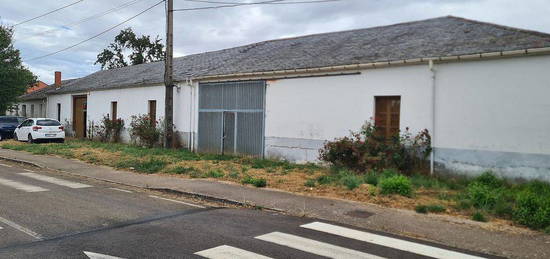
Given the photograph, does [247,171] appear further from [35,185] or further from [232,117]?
[35,185]

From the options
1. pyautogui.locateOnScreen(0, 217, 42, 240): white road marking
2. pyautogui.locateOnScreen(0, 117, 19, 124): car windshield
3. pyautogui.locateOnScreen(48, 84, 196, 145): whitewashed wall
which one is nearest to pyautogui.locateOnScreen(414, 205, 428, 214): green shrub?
pyautogui.locateOnScreen(0, 217, 42, 240): white road marking

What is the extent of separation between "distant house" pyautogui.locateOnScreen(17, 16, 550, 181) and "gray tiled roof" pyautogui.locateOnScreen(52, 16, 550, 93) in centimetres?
5

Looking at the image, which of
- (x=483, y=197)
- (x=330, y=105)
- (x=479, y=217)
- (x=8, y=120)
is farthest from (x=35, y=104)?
(x=479, y=217)

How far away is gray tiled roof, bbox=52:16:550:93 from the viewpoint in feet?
34.2

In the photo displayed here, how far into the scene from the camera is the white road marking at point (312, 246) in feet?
15.9

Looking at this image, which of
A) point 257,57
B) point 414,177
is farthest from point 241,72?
point 414,177

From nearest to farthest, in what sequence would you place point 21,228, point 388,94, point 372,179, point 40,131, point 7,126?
point 21,228
point 372,179
point 388,94
point 40,131
point 7,126

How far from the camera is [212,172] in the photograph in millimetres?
11516

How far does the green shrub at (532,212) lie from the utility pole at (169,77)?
45.1 ft

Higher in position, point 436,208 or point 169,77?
point 169,77

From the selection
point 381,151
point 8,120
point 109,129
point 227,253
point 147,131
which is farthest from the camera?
point 8,120

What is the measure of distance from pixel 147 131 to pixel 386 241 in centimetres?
1543

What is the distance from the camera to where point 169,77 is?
17.0 metres

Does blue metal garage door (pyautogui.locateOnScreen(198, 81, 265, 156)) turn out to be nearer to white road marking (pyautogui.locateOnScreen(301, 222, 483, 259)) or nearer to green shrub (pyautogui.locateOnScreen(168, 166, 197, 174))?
green shrub (pyautogui.locateOnScreen(168, 166, 197, 174))
